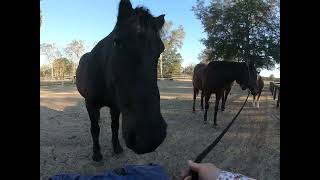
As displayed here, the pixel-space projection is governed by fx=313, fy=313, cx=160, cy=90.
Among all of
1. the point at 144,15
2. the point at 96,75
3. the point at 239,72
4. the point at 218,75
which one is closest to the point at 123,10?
the point at 144,15

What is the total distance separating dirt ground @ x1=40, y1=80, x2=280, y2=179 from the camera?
204 centimetres

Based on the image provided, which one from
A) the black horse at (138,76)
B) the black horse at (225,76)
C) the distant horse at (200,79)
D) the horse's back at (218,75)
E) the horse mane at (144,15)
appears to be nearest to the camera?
the black horse at (138,76)

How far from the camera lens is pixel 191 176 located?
0.56 metres

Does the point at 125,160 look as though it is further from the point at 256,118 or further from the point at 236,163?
the point at 256,118

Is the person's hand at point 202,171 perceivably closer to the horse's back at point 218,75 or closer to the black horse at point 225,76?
the black horse at point 225,76

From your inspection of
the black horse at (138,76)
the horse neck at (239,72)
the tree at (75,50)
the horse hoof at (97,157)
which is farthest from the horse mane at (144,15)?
the horse neck at (239,72)

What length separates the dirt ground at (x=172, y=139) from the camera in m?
2.04

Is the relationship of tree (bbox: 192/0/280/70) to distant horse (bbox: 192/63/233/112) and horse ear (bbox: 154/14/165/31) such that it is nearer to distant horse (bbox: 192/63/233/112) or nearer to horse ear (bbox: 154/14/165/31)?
horse ear (bbox: 154/14/165/31)

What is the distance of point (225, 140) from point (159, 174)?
2063 millimetres

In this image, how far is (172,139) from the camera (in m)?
2.65

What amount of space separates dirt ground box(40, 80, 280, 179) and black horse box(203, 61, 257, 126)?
166mm

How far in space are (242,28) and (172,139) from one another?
1207 millimetres

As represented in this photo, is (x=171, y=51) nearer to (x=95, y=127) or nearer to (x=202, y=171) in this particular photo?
(x=95, y=127)

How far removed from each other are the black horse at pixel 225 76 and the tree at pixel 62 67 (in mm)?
1329
